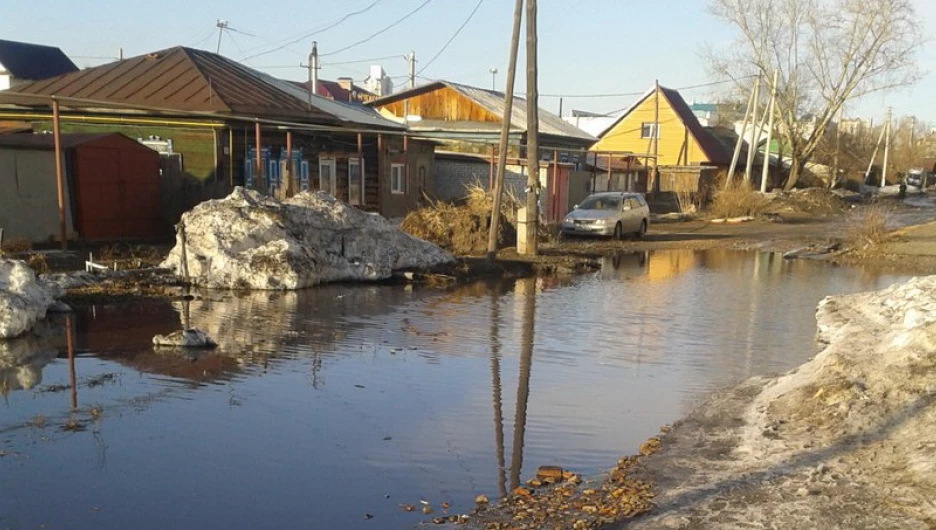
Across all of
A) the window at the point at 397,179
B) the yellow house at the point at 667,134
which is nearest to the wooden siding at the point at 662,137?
the yellow house at the point at 667,134

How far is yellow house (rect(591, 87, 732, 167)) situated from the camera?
57250mm

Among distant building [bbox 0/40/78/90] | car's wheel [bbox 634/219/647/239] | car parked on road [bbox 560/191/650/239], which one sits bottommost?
car's wheel [bbox 634/219/647/239]

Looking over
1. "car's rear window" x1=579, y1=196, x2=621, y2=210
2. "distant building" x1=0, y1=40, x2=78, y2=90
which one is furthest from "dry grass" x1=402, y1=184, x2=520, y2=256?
"distant building" x1=0, y1=40, x2=78, y2=90

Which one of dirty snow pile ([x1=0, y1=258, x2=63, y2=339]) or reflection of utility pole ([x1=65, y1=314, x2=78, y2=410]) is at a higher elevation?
dirty snow pile ([x1=0, y1=258, x2=63, y2=339])

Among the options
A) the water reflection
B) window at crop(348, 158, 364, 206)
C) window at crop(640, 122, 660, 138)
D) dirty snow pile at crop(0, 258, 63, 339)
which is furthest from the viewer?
window at crop(640, 122, 660, 138)

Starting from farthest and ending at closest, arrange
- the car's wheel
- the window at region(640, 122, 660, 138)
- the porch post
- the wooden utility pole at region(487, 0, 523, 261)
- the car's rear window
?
the window at region(640, 122, 660, 138)
the car's wheel
the car's rear window
the porch post
the wooden utility pole at region(487, 0, 523, 261)

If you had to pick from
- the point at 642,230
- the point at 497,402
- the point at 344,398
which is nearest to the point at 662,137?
the point at 642,230

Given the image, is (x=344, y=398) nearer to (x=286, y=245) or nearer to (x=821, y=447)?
(x=821, y=447)

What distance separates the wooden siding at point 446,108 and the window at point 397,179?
1200 centimetres

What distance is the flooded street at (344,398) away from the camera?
19.4 ft

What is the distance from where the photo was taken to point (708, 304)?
1548 cm

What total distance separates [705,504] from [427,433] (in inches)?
104

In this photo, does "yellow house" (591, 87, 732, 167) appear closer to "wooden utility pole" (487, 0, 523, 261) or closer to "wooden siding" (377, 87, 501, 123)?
"wooden siding" (377, 87, 501, 123)

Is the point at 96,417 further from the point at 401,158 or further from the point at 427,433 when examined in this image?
the point at 401,158
